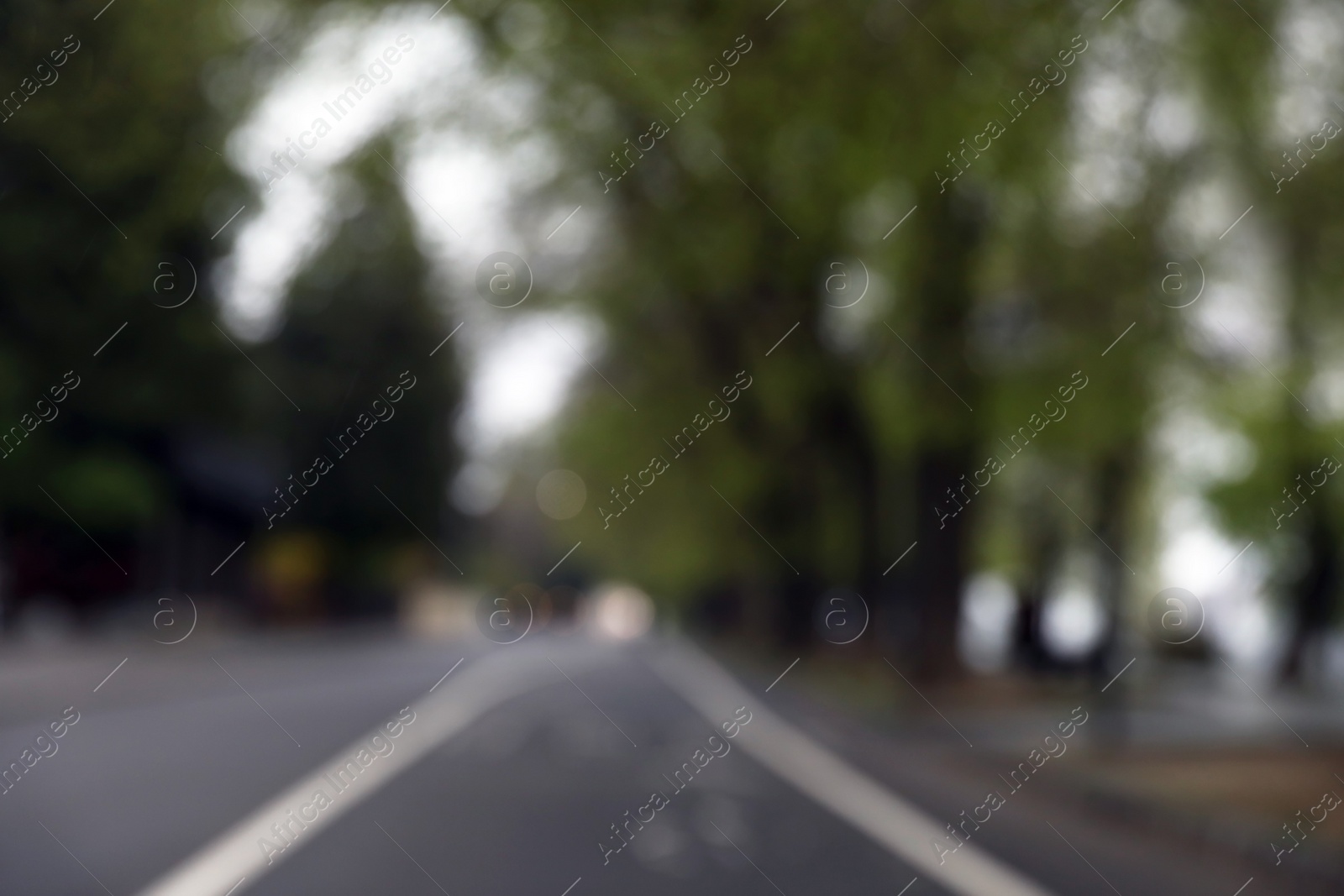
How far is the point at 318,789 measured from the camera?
1223 cm

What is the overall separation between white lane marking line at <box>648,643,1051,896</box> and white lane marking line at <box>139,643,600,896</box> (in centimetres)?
352

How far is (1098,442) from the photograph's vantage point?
20.1 m

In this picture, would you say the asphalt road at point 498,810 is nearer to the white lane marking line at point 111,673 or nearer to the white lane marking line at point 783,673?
the white lane marking line at point 111,673

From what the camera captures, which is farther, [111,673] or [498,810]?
[111,673]

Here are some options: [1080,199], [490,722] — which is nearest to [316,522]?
[490,722]

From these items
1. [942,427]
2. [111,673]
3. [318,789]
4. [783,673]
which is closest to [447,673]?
[783,673]

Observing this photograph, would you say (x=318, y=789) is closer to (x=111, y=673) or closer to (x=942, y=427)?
(x=942, y=427)

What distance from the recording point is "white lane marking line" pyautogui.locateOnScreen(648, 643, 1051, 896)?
344 inches

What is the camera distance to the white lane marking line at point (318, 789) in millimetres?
8250

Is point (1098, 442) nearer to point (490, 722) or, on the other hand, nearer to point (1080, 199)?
point (1080, 199)

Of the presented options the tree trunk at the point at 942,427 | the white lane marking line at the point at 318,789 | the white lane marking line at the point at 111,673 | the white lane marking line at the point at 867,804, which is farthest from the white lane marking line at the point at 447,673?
the tree trunk at the point at 942,427

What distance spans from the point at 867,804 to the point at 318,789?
4.34 meters

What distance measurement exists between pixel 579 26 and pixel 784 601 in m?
30.2

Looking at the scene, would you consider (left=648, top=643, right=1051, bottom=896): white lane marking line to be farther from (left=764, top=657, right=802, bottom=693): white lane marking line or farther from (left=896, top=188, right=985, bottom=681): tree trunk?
(left=764, top=657, right=802, bottom=693): white lane marking line
